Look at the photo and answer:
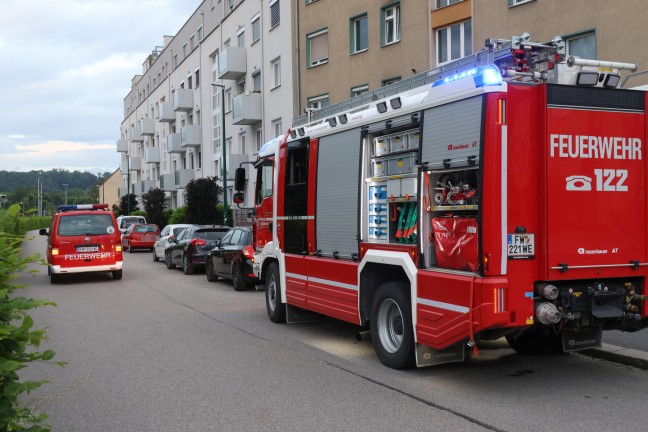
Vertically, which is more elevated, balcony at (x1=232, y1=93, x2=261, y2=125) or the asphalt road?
balcony at (x1=232, y1=93, x2=261, y2=125)

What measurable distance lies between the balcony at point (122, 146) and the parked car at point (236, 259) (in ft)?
244

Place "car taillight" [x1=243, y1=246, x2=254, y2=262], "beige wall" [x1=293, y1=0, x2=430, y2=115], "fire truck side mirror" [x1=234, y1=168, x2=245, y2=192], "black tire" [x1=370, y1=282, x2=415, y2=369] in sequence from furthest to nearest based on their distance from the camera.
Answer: "beige wall" [x1=293, y1=0, x2=430, y2=115]
"car taillight" [x1=243, y1=246, x2=254, y2=262]
"fire truck side mirror" [x1=234, y1=168, x2=245, y2=192]
"black tire" [x1=370, y1=282, x2=415, y2=369]

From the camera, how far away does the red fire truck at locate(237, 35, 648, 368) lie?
5348 mm

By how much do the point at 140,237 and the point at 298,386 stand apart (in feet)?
90.0

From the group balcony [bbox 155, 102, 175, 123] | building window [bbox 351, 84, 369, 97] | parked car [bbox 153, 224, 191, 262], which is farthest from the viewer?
balcony [bbox 155, 102, 175, 123]

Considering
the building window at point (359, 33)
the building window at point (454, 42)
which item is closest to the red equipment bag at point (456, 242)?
the building window at point (454, 42)

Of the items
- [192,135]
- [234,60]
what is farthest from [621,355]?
[192,135]

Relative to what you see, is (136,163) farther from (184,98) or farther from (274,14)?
(274,14)

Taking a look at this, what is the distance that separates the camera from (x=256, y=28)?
33.6 m

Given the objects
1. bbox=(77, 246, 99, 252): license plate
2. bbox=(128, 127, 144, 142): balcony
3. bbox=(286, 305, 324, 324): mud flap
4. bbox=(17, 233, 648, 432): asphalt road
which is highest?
bbox=(128, 127, 144, 142): balcony

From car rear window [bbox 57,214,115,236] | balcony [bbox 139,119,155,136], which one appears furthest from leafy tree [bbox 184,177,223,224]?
balcony [bbox 139,119,155,136]

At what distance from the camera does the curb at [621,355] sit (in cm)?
662

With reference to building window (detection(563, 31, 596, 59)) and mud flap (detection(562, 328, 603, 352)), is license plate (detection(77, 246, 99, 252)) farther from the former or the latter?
mud flap (detection(562, 328, 603, 352))

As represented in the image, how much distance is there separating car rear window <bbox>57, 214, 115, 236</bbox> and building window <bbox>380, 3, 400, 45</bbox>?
11.8 metres
